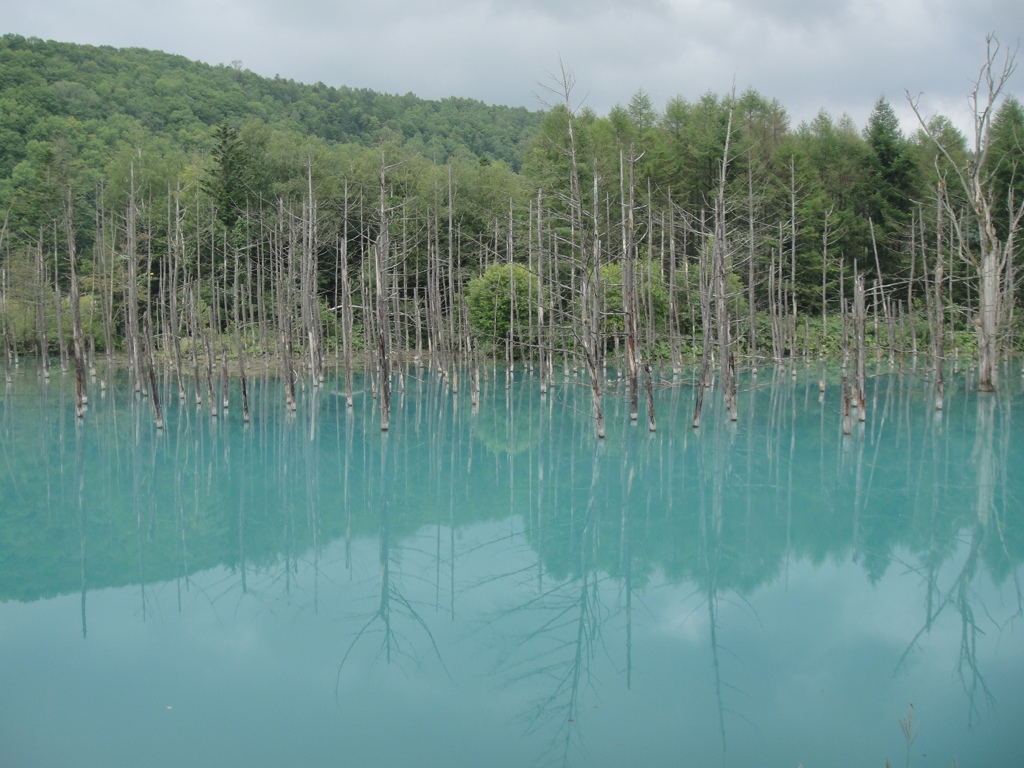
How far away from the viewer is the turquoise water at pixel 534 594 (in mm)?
4926

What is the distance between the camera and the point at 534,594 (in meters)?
7.27

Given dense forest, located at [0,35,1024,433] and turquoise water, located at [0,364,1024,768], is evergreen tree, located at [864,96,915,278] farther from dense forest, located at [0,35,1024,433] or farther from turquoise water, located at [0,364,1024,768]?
turquoise water, located at [0,364,1024,768]

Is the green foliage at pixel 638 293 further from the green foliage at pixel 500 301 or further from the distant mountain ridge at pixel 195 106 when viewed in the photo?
the distant mountain ridge at pixel 195 106

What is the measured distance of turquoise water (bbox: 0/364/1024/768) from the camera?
493 cm

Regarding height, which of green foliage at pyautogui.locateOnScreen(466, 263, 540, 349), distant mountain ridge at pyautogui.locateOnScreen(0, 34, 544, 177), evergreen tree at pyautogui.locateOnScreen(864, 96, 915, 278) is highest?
distant mountain ridge at pyautogui.locateOnScreen(0, 34, 544, 177)

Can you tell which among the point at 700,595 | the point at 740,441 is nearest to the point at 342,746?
the point at 700,595

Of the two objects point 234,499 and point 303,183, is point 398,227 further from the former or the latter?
point 234,499

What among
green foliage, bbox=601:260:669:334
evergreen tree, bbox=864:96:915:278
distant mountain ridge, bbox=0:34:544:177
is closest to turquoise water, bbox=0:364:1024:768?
green foliage, bbox=601:260:669:334

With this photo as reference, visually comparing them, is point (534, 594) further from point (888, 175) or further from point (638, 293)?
point (888, 175)

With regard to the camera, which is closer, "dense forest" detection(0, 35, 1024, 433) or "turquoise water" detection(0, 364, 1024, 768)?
"turquoise water" detection(0, 364, 1024, 768)

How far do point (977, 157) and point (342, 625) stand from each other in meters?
17.6

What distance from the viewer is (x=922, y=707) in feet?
16.8

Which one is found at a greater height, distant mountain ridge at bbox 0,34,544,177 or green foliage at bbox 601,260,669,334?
distant mountain ridge at bbox 0,34,544,177

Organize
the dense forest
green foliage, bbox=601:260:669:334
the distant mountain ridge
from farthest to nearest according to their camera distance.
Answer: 1. the distant mountain ridge
2. the dense forest
3. green foliage, bbox=601:260:669:334
